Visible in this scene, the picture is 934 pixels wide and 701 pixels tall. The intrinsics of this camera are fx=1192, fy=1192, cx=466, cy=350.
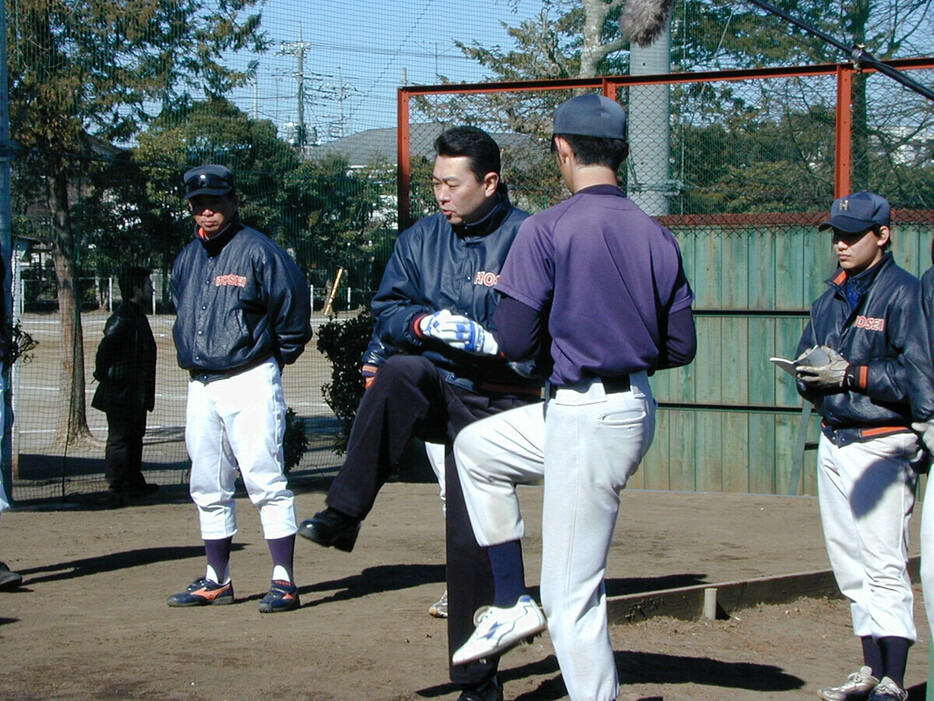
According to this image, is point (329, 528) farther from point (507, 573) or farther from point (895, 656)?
point (895, 656)

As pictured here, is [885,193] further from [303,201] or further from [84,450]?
[84,450]

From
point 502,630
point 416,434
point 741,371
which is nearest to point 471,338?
point 416,434

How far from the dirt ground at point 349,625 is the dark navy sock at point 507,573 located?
79 cm

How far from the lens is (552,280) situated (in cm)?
365

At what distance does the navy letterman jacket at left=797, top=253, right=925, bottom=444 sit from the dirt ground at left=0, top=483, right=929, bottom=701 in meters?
1.15

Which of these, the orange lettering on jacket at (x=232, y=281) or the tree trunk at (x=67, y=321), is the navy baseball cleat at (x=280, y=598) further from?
the tree trunk at (x=67, y=321)

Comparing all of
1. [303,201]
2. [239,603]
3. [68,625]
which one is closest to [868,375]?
[239,603]

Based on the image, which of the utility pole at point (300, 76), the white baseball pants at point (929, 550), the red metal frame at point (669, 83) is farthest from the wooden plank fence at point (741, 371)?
the white baseball pants at point (929, 550)

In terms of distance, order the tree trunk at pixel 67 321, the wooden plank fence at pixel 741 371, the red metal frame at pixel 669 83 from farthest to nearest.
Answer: the tree trunk at pixel 67 321 < the wooden plank fence at pixel 741 371 < the red metal frame at pixel 669 83

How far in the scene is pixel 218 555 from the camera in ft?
20.4

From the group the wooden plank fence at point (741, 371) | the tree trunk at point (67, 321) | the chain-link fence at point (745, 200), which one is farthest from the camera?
the tree trunk at point (67, 321)

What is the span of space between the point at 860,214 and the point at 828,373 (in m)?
0.72

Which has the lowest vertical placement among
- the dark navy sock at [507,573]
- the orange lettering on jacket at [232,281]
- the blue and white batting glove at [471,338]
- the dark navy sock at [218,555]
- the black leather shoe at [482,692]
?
the black leather shoe at [482,692]

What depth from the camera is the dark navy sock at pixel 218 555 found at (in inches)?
245
